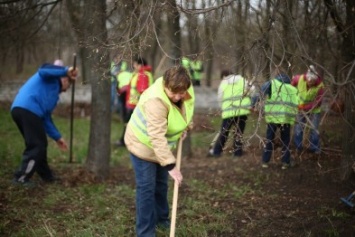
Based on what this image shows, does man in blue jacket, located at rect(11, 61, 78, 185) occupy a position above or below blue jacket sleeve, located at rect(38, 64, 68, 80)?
below

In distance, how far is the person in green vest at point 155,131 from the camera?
3.70m

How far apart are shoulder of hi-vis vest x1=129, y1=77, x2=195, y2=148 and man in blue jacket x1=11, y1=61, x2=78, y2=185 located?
7.67 ft

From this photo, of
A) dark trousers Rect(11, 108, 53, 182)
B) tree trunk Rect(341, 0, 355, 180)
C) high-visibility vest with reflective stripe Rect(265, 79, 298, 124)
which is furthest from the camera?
dark trousers Rect(11, 108, 53, 182)

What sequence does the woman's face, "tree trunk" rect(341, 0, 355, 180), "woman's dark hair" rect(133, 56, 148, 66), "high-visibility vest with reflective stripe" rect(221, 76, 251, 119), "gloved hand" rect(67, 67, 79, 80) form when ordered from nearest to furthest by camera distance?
the woman's face
"high-visibility vest with reflective stripe" rect(221, 76, 251, 119)
"woman's dark hair" rect(133, 56, 148, 66)
"tree trunk" rect(341, 0, 355, 180)
"gloved hand" rect(67, 67, 79, 80)

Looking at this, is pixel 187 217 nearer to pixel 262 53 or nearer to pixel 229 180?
pixel 229 180

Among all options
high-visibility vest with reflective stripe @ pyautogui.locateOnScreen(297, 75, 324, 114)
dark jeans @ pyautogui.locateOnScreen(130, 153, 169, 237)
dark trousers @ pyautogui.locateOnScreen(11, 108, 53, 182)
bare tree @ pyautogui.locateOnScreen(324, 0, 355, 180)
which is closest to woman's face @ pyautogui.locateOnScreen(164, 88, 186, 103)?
dark jeans @ pyautogui.locateOnScreen(130, 153, 169, 237)

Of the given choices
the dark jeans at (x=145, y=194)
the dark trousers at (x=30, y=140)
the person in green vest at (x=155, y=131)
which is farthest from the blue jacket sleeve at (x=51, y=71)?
the dark jeans at (x=145, y=194)

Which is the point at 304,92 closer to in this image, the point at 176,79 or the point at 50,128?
the point at 176,79

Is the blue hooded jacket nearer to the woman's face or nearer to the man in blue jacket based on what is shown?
the man in blue jacket

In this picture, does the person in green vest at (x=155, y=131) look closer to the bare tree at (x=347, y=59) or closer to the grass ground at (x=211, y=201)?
the grass ground at (x=211, y=201)

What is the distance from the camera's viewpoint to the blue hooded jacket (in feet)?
19.1

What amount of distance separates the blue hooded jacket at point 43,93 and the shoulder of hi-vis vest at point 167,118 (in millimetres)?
2346

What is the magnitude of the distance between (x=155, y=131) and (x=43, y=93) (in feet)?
9.16

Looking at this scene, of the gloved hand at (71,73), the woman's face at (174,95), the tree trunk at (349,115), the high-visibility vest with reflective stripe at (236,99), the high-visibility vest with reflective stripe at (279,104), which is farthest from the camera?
the gloved hand at (71,73)
